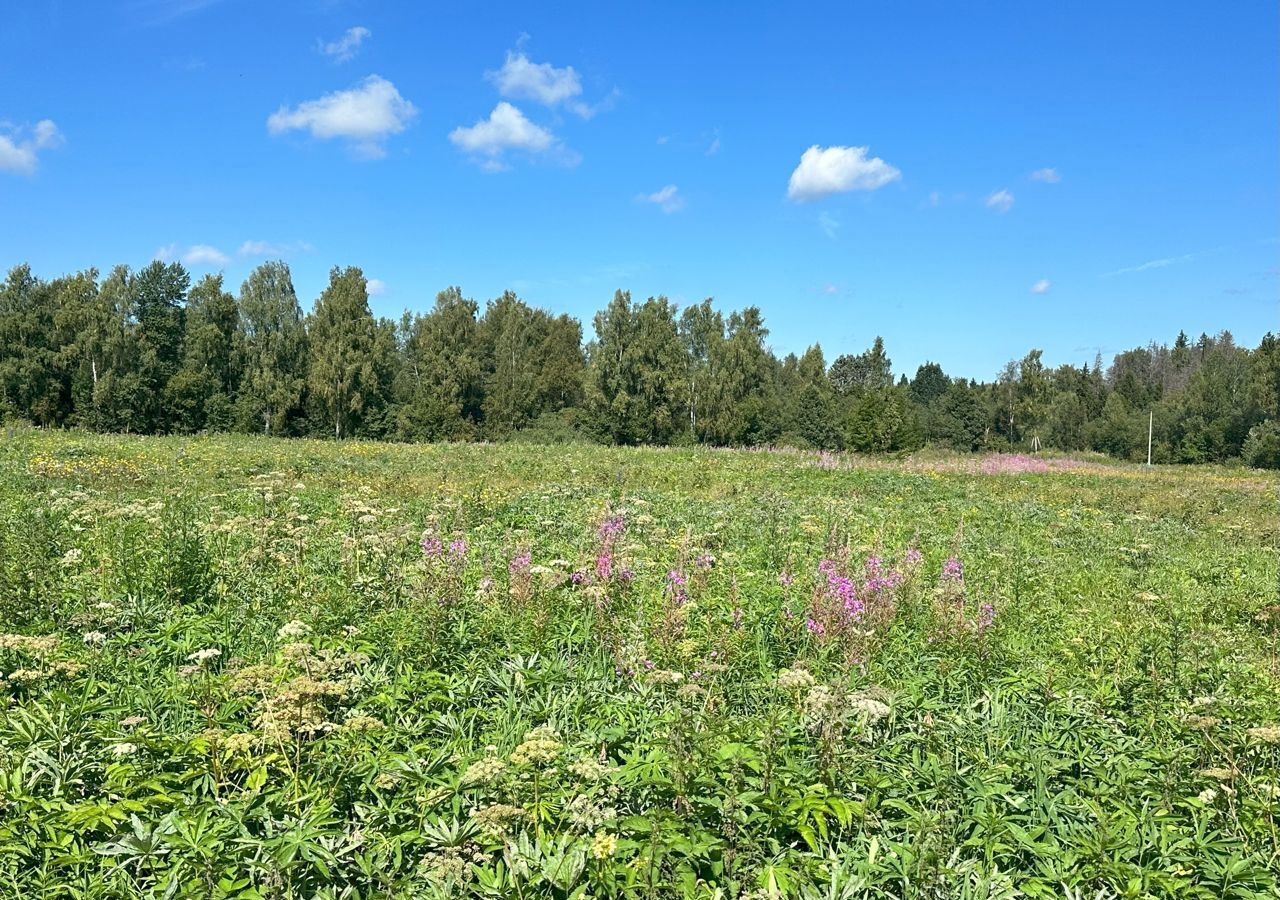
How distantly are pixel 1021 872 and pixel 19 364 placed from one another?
53.0m

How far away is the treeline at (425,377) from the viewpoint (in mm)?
41656

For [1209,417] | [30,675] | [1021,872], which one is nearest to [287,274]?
[30,675]

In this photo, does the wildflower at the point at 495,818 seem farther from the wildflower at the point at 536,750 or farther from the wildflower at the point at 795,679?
the wildflower at the point at 795,679

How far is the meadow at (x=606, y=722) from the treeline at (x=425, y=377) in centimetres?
3900

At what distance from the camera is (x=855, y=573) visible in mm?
5992

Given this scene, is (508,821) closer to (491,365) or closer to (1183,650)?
(1183,650)

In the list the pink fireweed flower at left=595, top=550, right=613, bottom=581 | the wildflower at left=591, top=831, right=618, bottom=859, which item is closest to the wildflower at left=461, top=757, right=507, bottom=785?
the wildflower at left=591, top=831, right=618, bottom=859

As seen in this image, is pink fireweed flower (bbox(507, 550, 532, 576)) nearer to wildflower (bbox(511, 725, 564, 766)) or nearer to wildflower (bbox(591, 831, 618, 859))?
wildflower (bbox(511, 725, 564, 766))

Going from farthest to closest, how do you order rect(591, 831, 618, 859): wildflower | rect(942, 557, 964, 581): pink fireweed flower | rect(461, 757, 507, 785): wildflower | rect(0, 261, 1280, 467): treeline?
1. rect(0, 261, 1280, 467): treeline
2. rect(942, 557, 964, 581): pink fireweed flower
3. rect(461, 757, 507, 785): wildflower
4. rect(591, 831, 618, 859): wildflower

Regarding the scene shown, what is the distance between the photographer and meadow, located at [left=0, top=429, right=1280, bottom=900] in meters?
2.66

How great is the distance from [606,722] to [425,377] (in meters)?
46.4

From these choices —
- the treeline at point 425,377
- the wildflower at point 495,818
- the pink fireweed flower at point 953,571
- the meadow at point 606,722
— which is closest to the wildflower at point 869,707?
the meadow at point 606,722

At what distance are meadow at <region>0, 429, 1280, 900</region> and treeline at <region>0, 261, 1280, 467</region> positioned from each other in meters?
39.0

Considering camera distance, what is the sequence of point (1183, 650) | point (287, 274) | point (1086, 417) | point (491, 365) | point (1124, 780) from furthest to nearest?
point (1086, 417), point (491, 365), point (287, 274), point (1183, 650), point (1124, 780)
